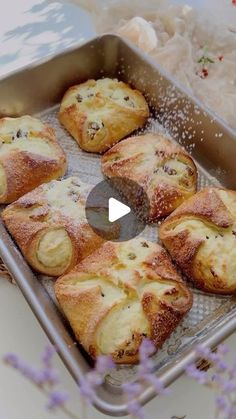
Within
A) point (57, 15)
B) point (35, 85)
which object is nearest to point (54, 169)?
point (35, 85)

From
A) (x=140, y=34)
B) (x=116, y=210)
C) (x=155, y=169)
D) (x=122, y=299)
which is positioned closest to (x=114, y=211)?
(x=116, y=210)

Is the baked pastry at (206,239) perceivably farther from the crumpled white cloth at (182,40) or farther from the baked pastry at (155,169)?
the crumpled white cloth at (182,40)

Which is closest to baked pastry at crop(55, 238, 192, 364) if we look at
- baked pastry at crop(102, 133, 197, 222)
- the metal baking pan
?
the metal baking pan

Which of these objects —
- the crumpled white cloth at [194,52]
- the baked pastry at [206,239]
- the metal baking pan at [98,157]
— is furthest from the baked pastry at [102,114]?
the baked pastry at [206,239]

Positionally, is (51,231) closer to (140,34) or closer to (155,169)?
(155,169)

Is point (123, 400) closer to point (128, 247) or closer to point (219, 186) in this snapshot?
point (128, 247)

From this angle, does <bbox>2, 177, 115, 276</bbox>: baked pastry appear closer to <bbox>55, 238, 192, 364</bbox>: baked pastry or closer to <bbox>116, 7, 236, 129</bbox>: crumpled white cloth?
<bbox>55, 238, 192, 364</bbox>: baked pastry
